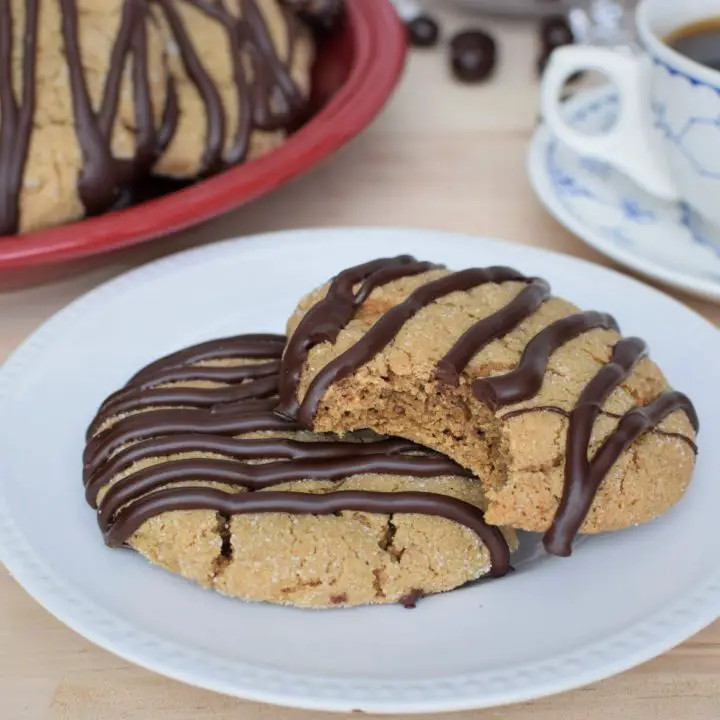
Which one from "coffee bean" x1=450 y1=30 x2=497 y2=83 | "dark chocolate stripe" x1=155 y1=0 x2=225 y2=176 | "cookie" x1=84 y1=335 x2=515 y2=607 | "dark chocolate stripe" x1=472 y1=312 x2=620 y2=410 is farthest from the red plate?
"dark chocolate stripe" x1=472 y1=312 x2=620 y2=410

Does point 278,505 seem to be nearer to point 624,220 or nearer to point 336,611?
point 336,611

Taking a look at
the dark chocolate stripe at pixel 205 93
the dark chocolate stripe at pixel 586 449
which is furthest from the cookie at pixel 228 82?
the dark chocolate stripe at pixel 586 449

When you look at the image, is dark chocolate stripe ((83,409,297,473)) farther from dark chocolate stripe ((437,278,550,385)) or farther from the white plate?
dark chocolate stripe ((437,278,550,385))

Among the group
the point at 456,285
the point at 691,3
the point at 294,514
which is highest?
the point at 691,3

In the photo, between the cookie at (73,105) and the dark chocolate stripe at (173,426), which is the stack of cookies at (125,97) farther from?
the dark chocolate stripe at (173,426)

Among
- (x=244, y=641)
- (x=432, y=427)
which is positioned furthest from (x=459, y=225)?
(x=244, y=641)

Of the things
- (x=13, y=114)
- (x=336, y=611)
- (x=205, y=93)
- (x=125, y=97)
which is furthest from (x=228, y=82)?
(x=336, y=611)

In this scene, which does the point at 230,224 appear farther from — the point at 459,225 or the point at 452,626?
the point at 452,626

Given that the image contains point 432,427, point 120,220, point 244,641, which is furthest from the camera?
point 120,220
